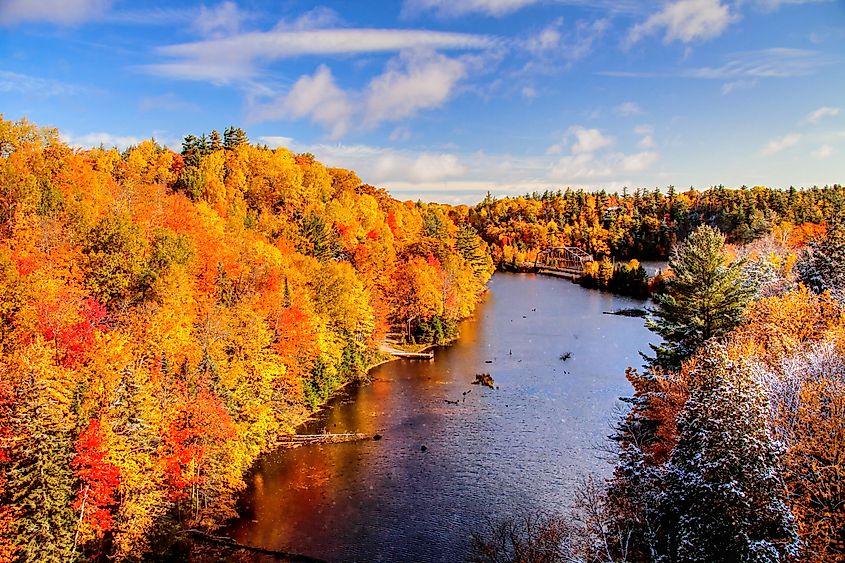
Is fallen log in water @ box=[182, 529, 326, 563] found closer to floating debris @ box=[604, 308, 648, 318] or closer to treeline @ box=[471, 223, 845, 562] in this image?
treeline @ box=[471, 223, 845, 562]

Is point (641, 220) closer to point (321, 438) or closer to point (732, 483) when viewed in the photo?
point (321, 438)

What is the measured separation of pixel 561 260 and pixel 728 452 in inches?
5633

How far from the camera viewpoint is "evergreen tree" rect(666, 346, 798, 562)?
16.3m

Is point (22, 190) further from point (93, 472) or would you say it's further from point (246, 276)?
point (93, 472)

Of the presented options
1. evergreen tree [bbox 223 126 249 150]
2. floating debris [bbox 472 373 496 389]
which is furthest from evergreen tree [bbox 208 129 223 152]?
floating debris [bbox 472 373 496 389]

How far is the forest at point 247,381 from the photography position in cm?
1759

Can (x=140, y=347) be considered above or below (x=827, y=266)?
below

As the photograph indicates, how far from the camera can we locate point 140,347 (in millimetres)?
30250

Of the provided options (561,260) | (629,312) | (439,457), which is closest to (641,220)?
(561,260)

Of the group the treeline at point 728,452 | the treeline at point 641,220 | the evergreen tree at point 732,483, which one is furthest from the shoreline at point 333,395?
the treeline at point 641,220

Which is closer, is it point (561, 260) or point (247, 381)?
point (247, 381)

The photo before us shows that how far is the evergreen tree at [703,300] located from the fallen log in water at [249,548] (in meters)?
22.1

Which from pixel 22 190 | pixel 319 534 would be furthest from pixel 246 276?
pixel 319 534

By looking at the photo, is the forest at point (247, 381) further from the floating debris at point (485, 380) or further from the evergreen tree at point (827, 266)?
the floating debris at point (485, 380)
